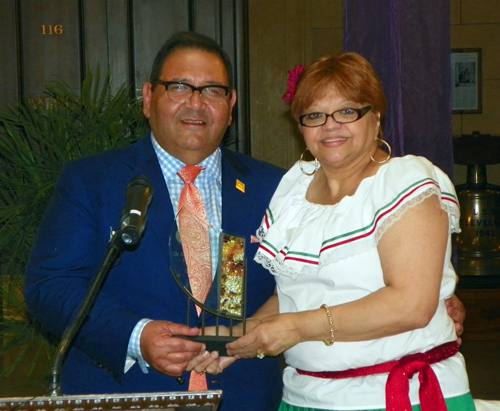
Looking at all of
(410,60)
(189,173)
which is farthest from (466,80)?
(189,173)

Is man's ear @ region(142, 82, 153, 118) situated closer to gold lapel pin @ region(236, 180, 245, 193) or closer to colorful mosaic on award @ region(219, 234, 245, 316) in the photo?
gold lapel pin @ region(236, 180, 245, 193)

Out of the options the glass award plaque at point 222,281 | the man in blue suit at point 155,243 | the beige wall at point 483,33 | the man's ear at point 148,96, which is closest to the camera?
the glass award plaque at point 222,281

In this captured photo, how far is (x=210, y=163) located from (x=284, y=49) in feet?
8.54

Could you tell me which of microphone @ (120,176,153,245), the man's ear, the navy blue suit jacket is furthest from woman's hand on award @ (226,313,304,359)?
the man's ear

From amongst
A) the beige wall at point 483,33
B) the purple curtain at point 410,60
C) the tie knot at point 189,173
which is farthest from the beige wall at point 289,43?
the tie knot at point 189,173

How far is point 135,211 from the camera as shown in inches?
65.6

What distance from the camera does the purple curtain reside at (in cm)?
286

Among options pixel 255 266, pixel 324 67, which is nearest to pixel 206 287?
pixel 255 266

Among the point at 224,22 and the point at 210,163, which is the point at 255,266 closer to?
the point at 210,163

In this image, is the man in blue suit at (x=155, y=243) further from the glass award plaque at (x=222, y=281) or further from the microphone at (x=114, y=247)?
the microphone at (x=114, y=247)

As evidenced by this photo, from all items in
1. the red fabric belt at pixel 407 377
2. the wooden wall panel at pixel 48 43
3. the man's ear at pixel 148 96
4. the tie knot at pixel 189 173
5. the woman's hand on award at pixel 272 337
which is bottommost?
the red fabric belt at pixel 407 377

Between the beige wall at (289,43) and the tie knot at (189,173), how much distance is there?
2560mm

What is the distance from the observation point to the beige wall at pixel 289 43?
195 inches

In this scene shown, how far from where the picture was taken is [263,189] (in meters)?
2.56
